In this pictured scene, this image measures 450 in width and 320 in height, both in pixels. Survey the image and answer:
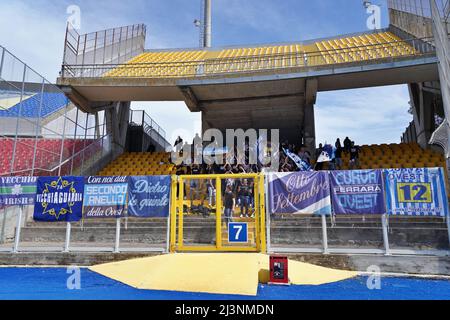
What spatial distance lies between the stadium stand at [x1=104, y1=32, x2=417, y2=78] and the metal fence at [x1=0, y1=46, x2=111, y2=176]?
3561mm

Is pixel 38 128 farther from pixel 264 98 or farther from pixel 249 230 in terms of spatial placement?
→ pixel 264 98

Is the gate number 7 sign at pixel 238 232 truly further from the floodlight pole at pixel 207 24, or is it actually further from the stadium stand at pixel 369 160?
the floodlight pole at pixel 207 24

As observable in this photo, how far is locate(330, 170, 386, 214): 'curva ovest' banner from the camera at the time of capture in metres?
8.36

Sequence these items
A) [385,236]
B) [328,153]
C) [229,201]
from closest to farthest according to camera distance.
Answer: [385,236] → [229,201] → [328,153]

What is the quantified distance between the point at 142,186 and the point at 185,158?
8.58m

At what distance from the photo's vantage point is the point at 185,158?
18.1m

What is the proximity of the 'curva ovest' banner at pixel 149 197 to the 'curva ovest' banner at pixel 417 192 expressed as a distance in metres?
6.00

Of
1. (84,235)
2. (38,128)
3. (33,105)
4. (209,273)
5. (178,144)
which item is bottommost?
(209,273)

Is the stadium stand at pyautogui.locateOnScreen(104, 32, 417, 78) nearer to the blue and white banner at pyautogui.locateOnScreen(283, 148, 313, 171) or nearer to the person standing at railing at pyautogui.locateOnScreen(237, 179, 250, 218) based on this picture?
the blue and white banner at pyautogui.locateOnScreen(283, 148, 313, 171)

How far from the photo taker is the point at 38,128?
46.7ft

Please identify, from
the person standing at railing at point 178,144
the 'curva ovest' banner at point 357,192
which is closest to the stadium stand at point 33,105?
the person standing at railing at point 178,144

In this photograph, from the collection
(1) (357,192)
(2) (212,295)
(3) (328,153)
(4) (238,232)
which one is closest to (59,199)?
(4) (238,232)

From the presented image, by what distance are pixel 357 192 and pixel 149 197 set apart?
579cm
